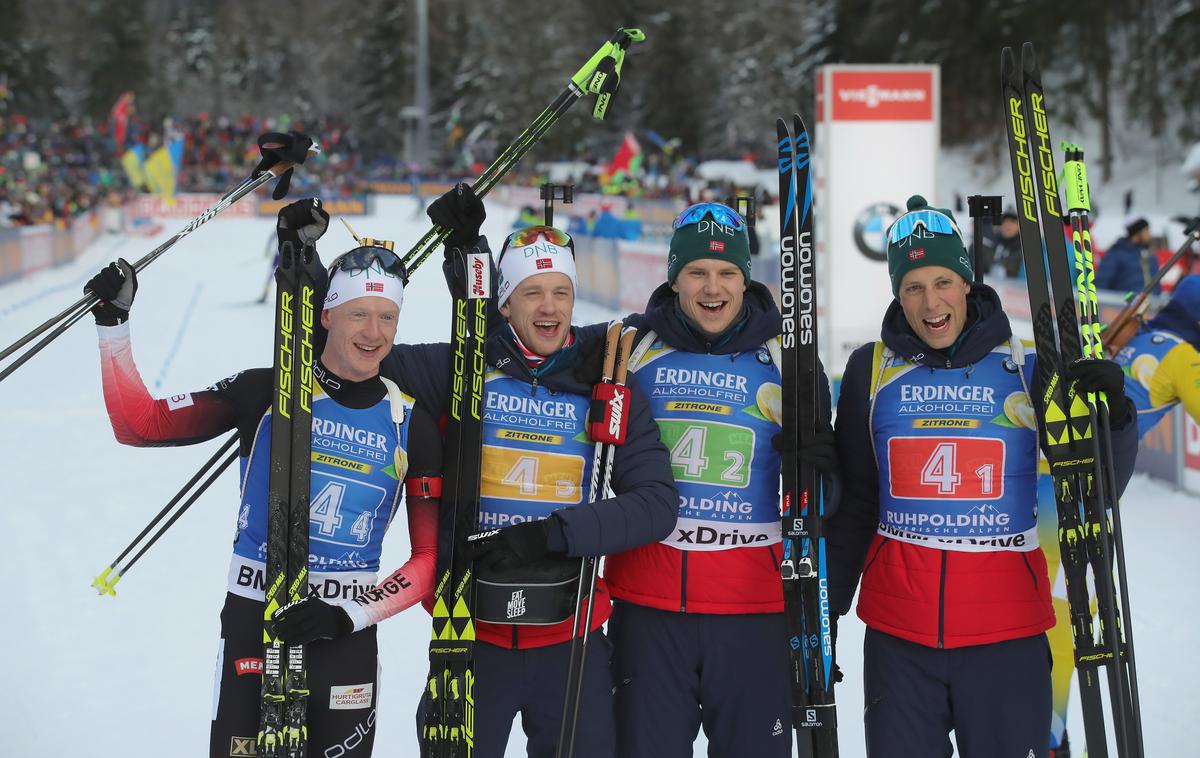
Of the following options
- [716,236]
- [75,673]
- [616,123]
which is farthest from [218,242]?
[616,123]

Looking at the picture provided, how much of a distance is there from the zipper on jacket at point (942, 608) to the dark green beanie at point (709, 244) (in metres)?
0.98

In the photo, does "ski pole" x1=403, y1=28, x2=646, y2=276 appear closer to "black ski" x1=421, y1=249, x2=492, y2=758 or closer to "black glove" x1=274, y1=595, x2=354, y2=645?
"black ski" x1=421, y1=249, x2=492, y2=758

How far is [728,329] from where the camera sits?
3.43 meters

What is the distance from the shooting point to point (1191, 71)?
34812mm

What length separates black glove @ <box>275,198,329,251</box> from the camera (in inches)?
123

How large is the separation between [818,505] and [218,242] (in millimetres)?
29296

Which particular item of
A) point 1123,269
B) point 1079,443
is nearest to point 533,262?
point 1079,443

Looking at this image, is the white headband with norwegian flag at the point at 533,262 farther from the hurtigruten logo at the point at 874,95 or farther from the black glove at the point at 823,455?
the hurtigruten logo at the point at 874,95

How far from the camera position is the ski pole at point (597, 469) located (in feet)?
10.1

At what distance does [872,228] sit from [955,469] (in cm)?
710

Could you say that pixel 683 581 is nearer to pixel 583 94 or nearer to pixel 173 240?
pixel 583 94

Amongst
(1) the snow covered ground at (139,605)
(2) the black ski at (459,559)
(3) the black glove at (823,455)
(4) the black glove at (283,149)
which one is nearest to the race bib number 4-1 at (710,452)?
(3) the black glove at (823,455)

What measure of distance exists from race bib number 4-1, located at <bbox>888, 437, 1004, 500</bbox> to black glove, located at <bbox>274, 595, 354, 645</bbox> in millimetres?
1548

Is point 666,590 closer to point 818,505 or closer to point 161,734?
point 818,505
